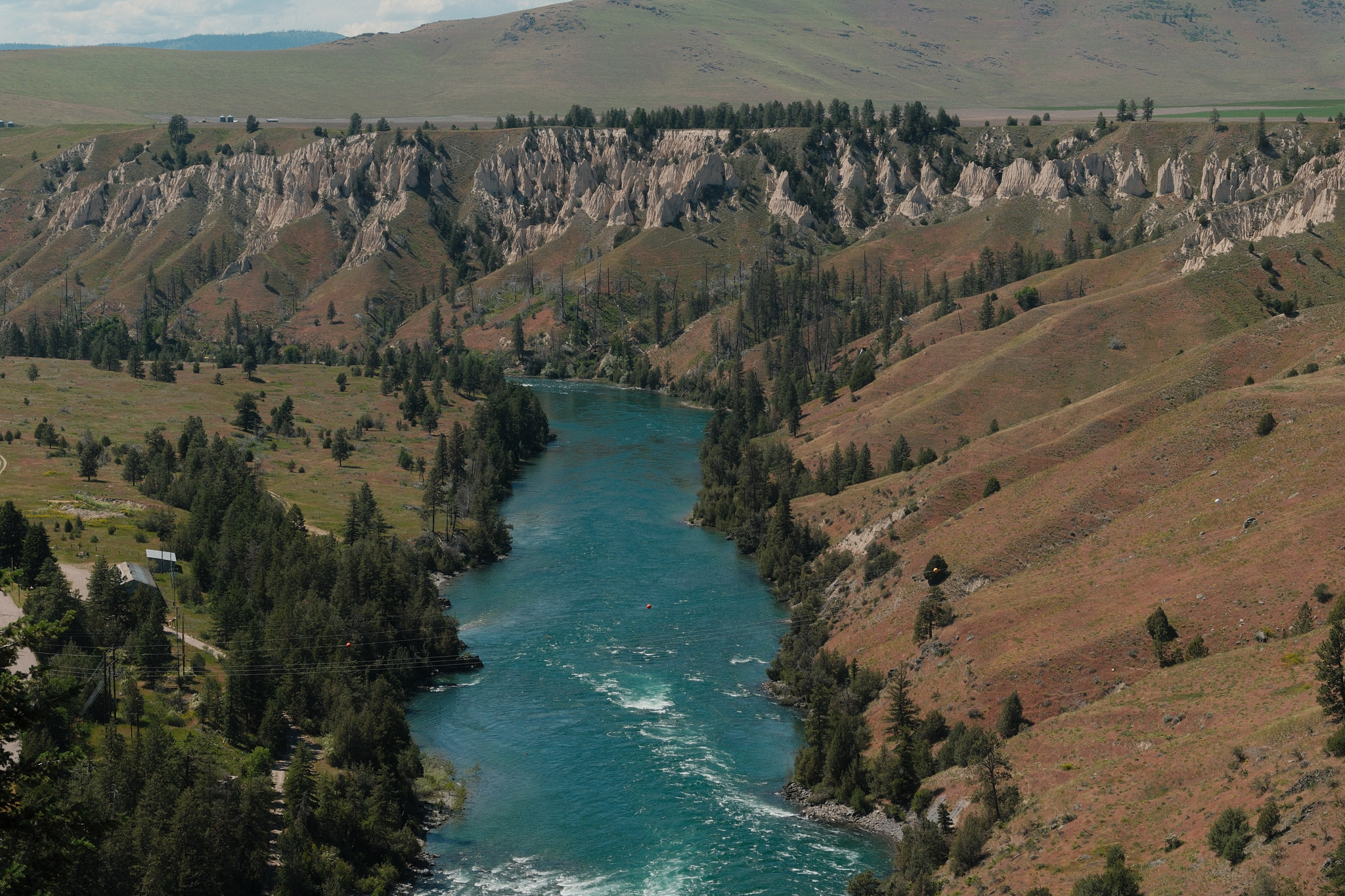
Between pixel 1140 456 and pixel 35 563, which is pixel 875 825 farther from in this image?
pixel 35 563

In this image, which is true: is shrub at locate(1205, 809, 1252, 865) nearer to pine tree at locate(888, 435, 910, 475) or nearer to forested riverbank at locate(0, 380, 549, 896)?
forested riverbank at locate(0, 380, 549, 896)

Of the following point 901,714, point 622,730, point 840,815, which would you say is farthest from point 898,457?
point 840,815

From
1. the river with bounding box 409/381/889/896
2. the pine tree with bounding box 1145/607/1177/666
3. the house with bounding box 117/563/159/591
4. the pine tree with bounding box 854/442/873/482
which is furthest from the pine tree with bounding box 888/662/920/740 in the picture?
the pine tree with bounding box 854/442/873/482

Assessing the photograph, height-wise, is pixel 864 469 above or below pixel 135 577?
above

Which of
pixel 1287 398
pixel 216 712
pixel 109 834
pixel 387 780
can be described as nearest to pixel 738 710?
pixel 387 780

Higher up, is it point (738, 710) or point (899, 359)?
point (899, 359)

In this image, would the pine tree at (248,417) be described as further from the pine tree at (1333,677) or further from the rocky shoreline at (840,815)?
the pine tree at (1333,677)

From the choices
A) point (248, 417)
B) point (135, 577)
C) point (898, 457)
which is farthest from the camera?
point (248, 417)

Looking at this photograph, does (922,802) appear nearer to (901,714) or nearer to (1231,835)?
(901,714)
